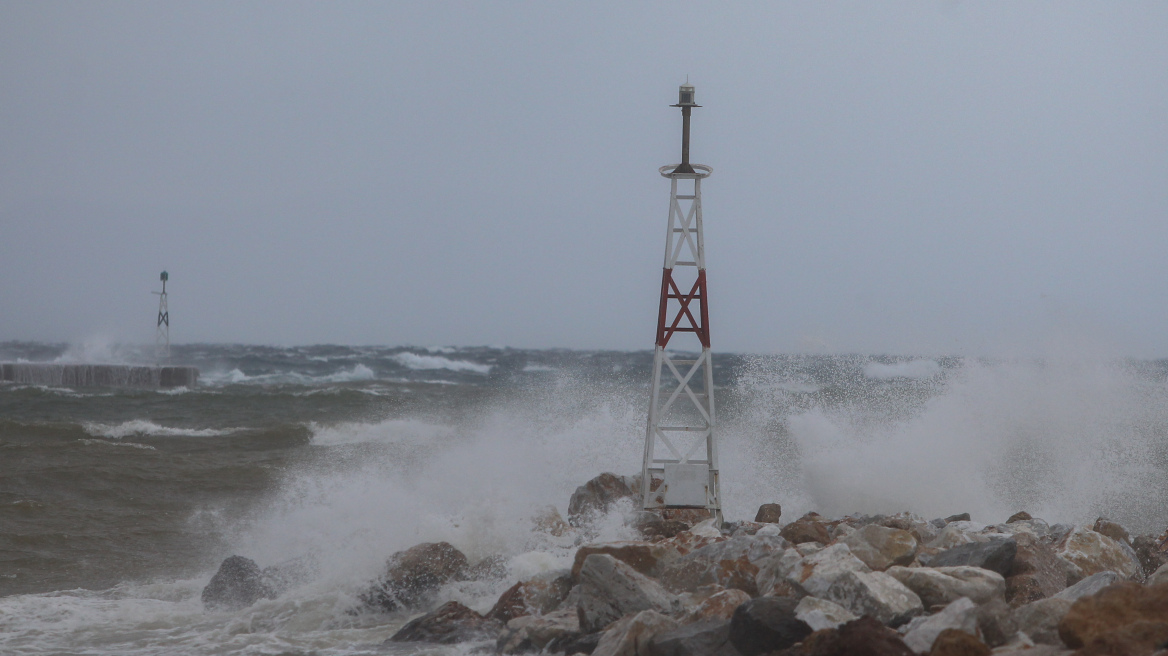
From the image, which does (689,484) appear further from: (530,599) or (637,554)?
(530,599)

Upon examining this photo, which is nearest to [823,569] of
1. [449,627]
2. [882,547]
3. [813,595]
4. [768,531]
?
[813,595]

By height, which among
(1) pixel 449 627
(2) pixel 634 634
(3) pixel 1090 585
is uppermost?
(3) pixel 1090 585

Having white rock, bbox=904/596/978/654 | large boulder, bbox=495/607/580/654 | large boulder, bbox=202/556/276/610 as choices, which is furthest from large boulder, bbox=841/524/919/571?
large boulder, bbox=202/556/276/610

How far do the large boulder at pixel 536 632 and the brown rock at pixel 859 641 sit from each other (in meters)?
1.88

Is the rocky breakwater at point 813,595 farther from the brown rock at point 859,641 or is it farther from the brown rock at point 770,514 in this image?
the brown rock at point 770,514

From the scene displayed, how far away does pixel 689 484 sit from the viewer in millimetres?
9109

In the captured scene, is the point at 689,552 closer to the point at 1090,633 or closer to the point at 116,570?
the point at 1090,633

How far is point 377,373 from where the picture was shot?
52125 millimetres

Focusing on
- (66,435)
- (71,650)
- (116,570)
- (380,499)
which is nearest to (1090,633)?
Answer: (71,650)

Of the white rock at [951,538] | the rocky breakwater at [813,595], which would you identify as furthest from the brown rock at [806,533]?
the white rock at [951,538]

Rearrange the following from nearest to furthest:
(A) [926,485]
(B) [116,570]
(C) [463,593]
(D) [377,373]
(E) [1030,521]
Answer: (C) [463,593]
(E) [1030,521]
(B) [116,570]
(A) [926,485]
(D) [377,373]

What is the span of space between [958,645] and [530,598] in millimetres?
3577

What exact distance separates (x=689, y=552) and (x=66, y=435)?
17995 millimetres

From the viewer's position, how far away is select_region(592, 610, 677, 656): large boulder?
5.37 meters
